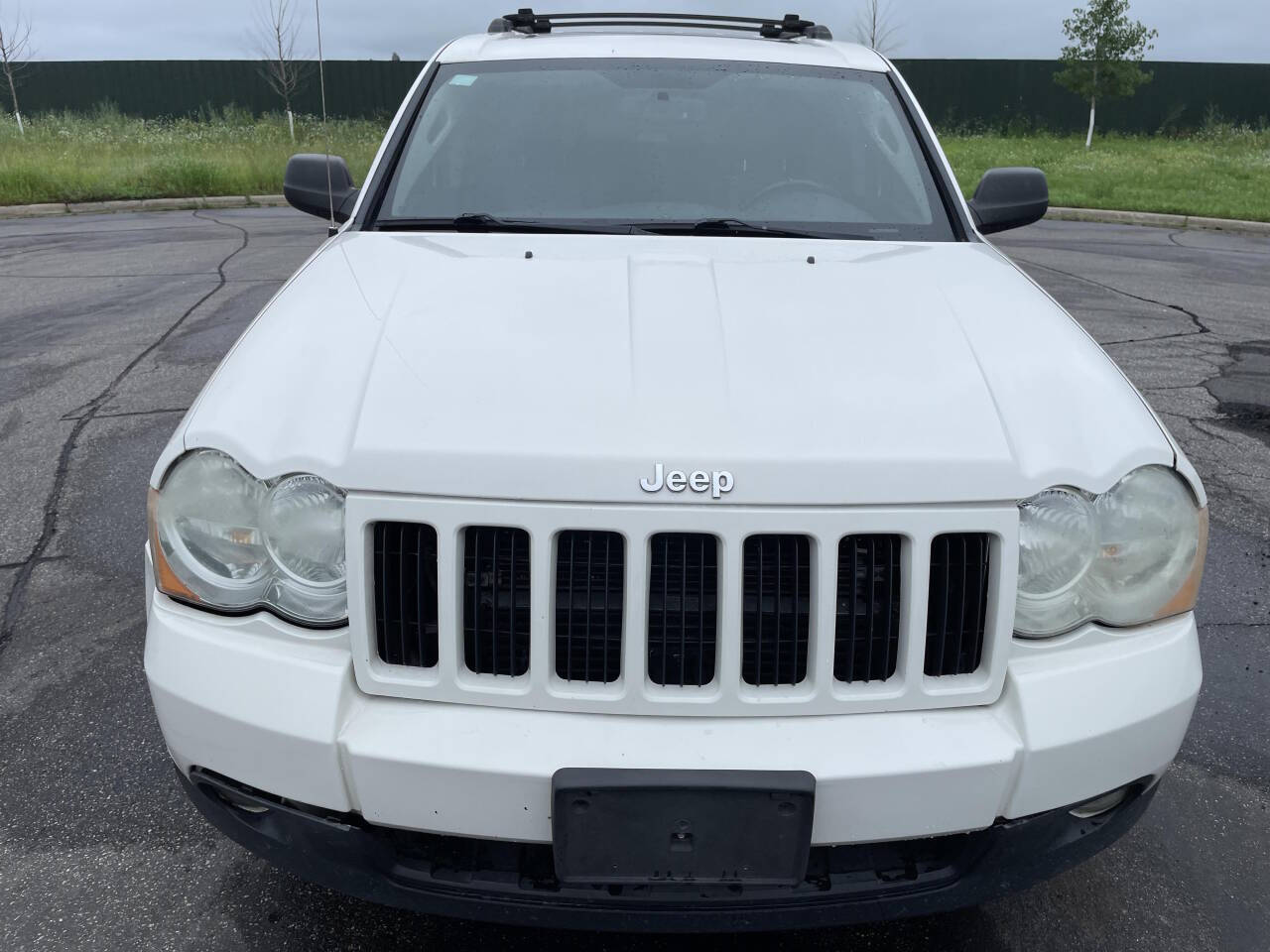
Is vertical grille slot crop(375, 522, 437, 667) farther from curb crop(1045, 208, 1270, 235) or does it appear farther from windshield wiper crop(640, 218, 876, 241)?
curb crop(1045, 208, 1270, 235)

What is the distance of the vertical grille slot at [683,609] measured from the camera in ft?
5.67

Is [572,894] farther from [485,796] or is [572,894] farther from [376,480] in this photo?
[376,480]

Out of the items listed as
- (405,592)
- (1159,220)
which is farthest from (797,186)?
(1159,220)

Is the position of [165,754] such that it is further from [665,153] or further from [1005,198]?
[1005,198]

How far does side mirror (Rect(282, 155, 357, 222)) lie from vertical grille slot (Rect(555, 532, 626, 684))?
2136mm

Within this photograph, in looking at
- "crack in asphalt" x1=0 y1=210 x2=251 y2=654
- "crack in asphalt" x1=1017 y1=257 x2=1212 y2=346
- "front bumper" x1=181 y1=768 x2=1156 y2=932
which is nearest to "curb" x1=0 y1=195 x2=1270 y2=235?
"crack in asphalt" x1=1017 y1=257 x2=1212 y2=346

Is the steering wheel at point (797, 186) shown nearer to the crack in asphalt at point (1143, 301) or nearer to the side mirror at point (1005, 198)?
the side mirror at point (1005, 198)

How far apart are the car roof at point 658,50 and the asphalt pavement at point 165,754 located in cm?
175

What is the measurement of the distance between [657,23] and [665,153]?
44.4 inches

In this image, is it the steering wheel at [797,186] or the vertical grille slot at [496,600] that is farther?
the steering wheel at [797,186]

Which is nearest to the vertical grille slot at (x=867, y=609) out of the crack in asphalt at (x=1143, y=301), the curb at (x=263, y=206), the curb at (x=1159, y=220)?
the crack in asphalt at (x=1143, y=301)

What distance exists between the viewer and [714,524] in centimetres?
170

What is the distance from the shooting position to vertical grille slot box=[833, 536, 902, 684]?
1.76m

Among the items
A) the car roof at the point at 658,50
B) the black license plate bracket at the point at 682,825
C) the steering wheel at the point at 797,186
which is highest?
the car roof at the point at 658,50
